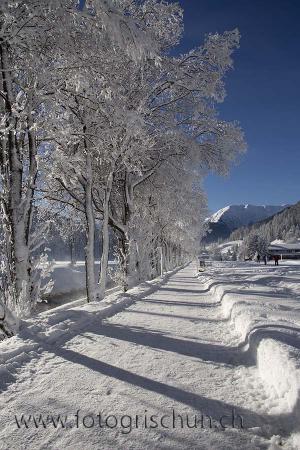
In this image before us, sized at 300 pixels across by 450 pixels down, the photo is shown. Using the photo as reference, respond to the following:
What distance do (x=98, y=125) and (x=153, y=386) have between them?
8.50m

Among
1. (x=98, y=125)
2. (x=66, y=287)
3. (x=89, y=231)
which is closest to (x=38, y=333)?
(x=89, y=231)

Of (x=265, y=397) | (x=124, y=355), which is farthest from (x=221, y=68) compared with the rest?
(x=265, y=397)

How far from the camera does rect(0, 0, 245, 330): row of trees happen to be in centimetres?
689

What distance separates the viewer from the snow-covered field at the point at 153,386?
8.75 feet

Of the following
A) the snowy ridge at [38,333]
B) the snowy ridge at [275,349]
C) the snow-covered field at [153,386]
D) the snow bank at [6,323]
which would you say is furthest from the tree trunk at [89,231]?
the snowy ridge at [275,349]

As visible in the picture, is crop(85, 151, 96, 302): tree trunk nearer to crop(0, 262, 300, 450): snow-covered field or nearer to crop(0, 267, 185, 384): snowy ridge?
crop(0, 267, 185, 384): snowy ridge

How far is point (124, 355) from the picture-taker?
4902mm

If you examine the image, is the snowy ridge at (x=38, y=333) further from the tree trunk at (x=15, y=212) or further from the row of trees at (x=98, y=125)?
the tree trunk at (x=15, y=212)

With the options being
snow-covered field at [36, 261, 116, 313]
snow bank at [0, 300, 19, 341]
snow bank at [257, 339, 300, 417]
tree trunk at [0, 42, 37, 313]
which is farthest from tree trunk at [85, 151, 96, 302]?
snow-covered field at [36, 261, 116, 313]

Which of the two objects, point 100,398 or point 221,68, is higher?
point 221,68

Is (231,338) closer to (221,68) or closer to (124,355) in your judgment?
(124,355)

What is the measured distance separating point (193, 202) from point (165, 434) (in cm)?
2161

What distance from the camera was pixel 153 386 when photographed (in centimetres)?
369

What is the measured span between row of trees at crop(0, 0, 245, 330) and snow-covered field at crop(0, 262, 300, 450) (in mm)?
2262
